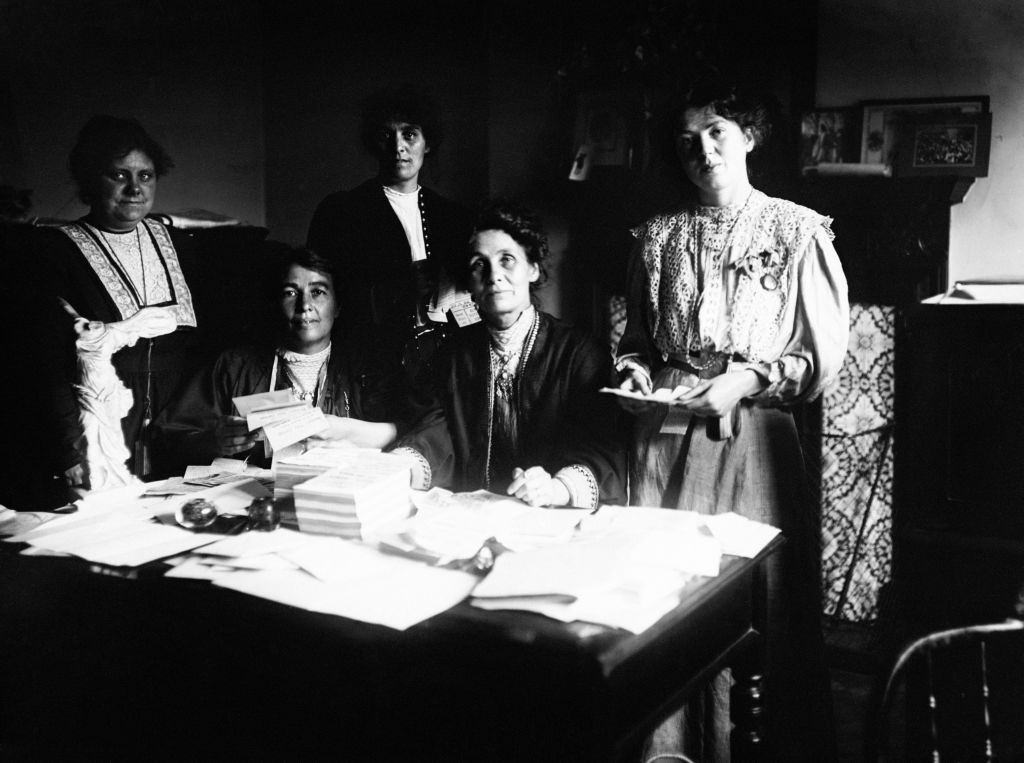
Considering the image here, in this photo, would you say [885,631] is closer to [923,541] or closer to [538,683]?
[923,541]

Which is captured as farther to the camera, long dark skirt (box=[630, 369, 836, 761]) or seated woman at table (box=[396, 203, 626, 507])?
seated woman at table (box=[396, 203, 626, 507])

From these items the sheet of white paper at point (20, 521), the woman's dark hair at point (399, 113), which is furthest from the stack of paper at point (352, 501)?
the woman's dark hair at point (399, 113)

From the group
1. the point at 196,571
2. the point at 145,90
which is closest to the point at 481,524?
the point at 196,571

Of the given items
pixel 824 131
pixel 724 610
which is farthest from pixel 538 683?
pixel 824 131

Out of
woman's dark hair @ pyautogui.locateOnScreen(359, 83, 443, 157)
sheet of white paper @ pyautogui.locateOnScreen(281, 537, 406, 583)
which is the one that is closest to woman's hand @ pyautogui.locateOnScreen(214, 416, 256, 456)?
woman's dark hair @ pyautogui.locateOnScreen(359, 83, 443, 157)

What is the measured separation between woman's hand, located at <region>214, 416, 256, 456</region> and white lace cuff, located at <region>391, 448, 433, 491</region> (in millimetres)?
532

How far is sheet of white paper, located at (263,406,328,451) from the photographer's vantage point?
271 centimetres

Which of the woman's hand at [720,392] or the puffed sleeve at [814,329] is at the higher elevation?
the puffed sleeve at [814,329]

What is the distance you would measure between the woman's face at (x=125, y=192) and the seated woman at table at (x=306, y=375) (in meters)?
0.43

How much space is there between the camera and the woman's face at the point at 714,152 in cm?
227

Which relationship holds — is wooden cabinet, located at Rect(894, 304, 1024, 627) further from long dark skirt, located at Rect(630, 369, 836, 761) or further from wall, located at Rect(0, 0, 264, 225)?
wall, located at Rect(0, 0, 264, 225)

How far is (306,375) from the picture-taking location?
2.87 meters

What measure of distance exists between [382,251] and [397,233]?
0.24ft

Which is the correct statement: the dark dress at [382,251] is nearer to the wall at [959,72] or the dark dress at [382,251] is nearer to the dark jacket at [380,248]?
the dark jacket at [380,248]
